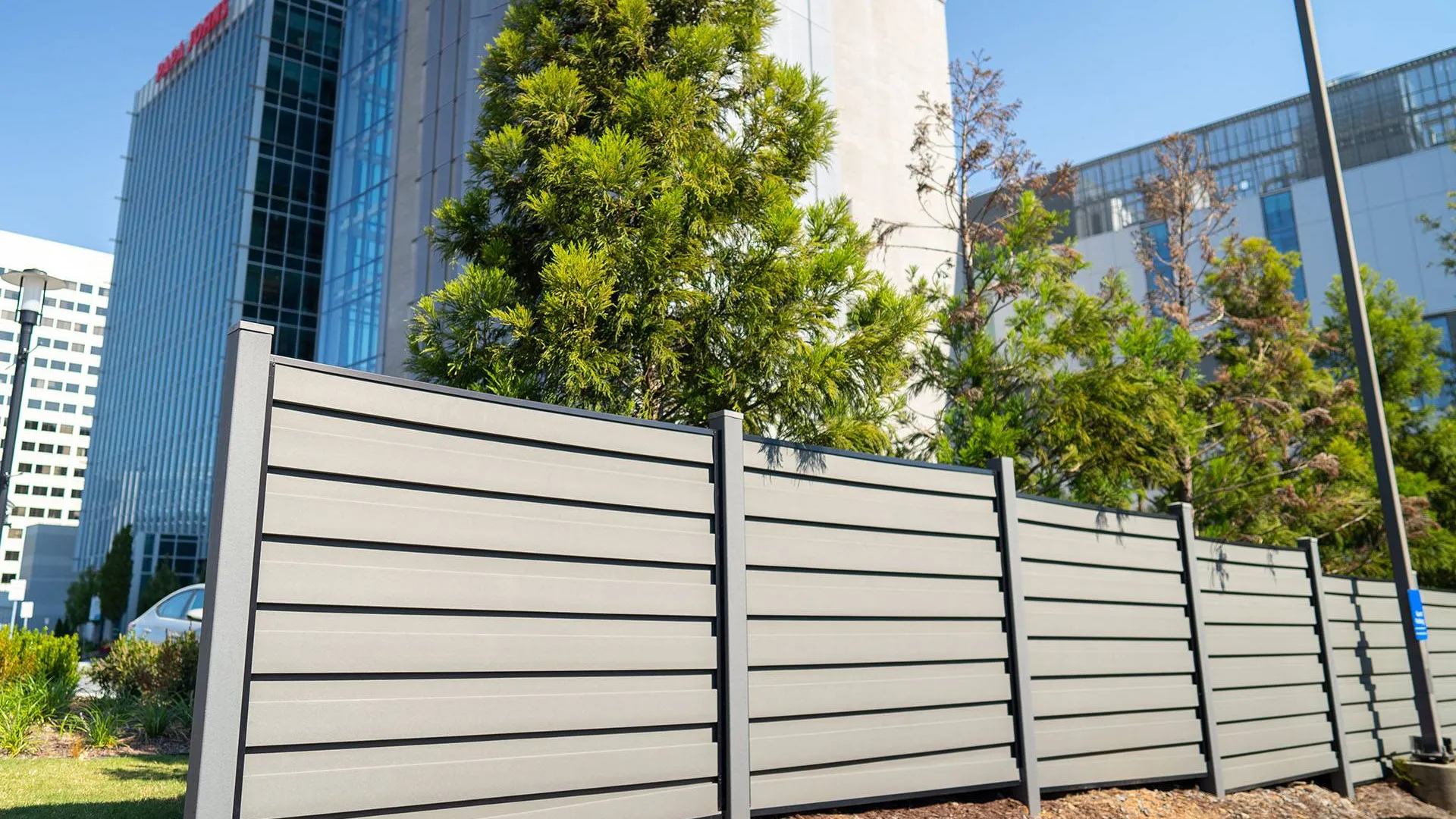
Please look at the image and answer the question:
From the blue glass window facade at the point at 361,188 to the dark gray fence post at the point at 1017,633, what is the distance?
76.9 feet

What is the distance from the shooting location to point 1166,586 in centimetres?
758

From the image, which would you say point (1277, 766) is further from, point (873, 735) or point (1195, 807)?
point (873, 735)

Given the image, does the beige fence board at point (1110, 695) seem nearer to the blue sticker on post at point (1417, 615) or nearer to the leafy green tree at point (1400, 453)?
the blue sticker on post at point (1417, 615)

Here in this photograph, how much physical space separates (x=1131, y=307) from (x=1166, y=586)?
121 inches

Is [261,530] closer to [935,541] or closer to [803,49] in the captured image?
[935,541]

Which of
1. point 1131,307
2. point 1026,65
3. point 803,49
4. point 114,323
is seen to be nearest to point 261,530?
point 1131,307

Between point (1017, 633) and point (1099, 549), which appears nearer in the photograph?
point (1017, 633)

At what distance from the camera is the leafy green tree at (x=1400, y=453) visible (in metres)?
12.8

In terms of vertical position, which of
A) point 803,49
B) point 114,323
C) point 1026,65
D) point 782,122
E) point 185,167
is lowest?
point 782,122

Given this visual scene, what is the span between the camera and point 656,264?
6.31m

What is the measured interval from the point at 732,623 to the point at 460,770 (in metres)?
1.51

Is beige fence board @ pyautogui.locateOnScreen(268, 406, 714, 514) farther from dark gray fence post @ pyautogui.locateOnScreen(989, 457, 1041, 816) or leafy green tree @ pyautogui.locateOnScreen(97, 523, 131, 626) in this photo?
leafy green tree @ pyautogui.locateOnScreen(97, 523, 131, 626)

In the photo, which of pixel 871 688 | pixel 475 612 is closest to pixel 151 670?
pixel 475 612

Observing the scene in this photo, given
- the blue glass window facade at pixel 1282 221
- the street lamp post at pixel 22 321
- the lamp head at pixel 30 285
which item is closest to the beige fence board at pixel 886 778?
the street lamp post at pixel 22 321
